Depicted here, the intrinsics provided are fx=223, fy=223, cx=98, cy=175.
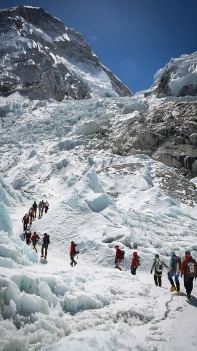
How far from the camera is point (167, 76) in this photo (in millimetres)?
63781

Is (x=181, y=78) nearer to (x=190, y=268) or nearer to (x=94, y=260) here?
(x=94, y=260)

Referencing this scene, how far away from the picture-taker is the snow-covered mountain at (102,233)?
4.09 meters

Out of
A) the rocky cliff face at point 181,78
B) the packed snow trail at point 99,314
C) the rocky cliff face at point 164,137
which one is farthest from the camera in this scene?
the rocky cliff face at point 181,78

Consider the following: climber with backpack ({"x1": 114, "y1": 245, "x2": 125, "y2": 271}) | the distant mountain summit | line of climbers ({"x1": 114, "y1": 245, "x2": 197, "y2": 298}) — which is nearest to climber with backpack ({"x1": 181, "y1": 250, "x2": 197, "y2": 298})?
line of climbers ({"x1": 114, "y1": 245, "x2": 197, "y2": 298})

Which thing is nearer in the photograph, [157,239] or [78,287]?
[78,287]

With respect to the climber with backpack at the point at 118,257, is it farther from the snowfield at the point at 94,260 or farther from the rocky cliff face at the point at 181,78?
the rocky cliff face at the point at 181,78

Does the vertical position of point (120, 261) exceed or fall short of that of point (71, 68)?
it falls short

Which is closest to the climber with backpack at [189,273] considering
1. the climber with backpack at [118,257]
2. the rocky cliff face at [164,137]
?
the climber with backpack at [118,257]

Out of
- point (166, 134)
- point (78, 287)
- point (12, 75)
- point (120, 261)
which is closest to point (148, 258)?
point (120, 261)

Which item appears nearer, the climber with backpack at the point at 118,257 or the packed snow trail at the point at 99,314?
the packed snow trail at the point at 99,314

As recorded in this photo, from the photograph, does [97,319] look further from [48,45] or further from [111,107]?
[48,45]

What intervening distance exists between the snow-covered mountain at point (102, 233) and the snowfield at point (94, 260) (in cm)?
3

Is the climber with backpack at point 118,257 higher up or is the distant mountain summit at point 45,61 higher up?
the distant mountain summit at point 45,61

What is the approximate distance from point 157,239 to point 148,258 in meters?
2.71
